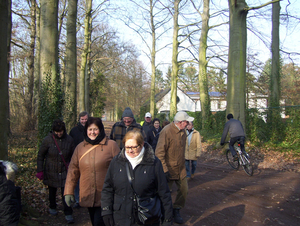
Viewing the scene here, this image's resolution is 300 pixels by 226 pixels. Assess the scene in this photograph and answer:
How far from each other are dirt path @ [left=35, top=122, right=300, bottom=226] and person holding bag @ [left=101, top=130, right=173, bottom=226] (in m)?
2.36

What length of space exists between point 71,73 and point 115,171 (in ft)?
33.7

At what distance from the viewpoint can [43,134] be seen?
8.65 metres

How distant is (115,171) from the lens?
3150 mm

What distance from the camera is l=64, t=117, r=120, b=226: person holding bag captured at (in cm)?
376

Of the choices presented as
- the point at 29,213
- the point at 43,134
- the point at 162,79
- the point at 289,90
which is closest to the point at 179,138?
the point at 29,213

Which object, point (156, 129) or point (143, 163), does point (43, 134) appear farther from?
point (143, 163)

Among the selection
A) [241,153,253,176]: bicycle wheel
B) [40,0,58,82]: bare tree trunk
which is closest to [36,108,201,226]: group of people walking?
[40,0,58,82]: bare tree trunk

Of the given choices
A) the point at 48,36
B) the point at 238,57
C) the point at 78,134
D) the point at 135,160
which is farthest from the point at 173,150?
the point at 238,57

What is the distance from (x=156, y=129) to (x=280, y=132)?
7.86m

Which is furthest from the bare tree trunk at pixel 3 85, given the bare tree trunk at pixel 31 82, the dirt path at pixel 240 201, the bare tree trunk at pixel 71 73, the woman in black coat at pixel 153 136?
the bare tree trunk at pixel 31 82

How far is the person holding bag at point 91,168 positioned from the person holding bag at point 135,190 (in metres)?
0.65

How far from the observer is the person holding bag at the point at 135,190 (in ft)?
9.93

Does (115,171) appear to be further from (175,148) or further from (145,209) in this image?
(175,148)

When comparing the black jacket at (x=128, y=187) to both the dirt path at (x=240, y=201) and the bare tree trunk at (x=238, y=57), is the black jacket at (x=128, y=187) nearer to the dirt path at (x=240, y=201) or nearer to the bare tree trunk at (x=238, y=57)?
the dirt path at (x=240, y=201)
